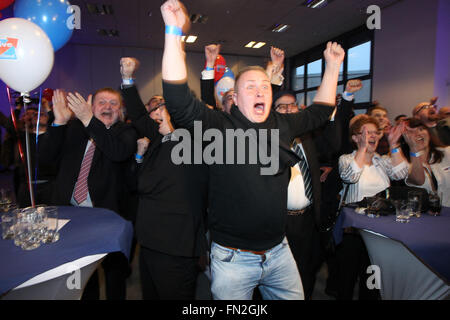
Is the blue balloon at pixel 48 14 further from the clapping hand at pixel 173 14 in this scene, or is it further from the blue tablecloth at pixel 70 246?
the clapping hand at pixel 173 14

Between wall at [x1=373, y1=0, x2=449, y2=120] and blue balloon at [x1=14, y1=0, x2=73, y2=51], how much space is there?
5899 millimetres

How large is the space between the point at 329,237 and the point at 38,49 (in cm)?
238

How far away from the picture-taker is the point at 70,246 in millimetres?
1259

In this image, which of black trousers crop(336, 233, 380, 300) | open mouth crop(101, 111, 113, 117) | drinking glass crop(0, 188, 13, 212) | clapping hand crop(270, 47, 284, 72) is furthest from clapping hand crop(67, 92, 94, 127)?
black trousers crop(336, 233, 380, 300)

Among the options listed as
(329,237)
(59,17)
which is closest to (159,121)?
(59,17)

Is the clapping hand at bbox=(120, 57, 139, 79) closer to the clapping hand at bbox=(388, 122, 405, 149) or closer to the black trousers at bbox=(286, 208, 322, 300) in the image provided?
the black trousers at bbox=(286, 208, 322, 300)

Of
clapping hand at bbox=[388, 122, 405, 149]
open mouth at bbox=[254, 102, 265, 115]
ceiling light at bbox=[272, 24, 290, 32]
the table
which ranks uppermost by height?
ceiling light at bbox=[272, 24, 290, 32]

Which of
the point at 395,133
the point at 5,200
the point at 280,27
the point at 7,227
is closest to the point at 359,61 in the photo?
the point at 280,27

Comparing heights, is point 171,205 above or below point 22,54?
below

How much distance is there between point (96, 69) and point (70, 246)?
30.1 ft

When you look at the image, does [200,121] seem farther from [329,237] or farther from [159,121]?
[329,237]

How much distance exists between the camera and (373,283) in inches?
72.6

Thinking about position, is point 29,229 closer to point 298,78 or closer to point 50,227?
point 50,227

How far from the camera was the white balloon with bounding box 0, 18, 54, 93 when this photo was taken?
156 centimetres
